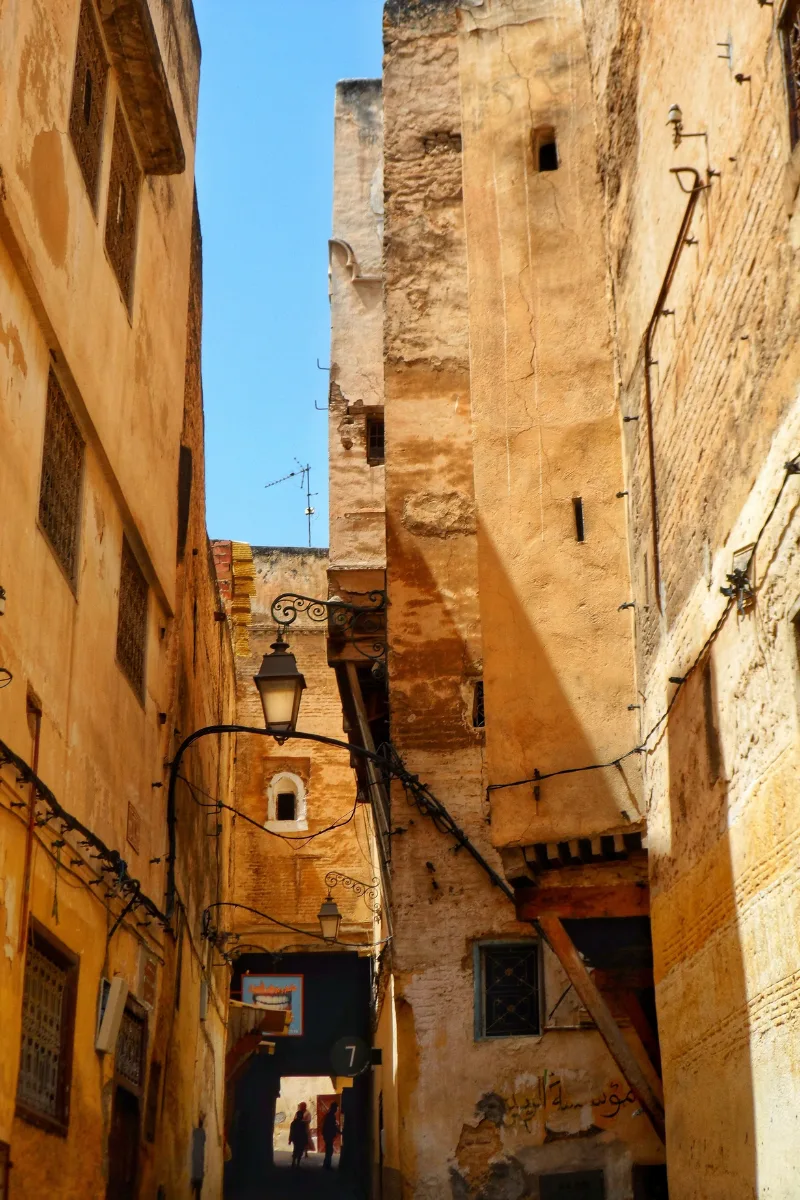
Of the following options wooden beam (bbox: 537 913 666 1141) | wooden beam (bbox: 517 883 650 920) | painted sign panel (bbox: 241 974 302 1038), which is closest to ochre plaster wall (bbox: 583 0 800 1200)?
wooden beam (bbox: 517 883 650 920)

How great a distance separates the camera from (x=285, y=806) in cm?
2428

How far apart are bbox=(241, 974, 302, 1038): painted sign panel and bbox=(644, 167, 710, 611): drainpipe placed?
1787 cm

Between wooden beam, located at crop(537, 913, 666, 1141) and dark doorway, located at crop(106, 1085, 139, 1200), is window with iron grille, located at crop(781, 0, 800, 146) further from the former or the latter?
dark doorway, located at crop(106, 1085, 139, 1200)

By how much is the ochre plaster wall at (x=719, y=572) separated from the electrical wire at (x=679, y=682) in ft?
0.12

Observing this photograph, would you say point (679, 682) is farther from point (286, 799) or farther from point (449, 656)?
point (286, 799)

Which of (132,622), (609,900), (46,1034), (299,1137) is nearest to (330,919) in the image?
(132,622)

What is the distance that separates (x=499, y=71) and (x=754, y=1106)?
812 cm

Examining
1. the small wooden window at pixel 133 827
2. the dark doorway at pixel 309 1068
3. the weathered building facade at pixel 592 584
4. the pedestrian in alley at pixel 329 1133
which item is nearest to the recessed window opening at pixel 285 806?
the dark doorway at pixel 309 1068

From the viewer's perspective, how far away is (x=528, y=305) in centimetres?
1049

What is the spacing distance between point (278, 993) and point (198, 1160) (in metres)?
10.1

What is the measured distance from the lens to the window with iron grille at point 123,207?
10.3 m

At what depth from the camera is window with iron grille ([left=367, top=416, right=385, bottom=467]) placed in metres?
16.0

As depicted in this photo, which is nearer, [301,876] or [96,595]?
[96,595]

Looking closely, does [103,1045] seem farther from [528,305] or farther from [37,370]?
[528,305]
